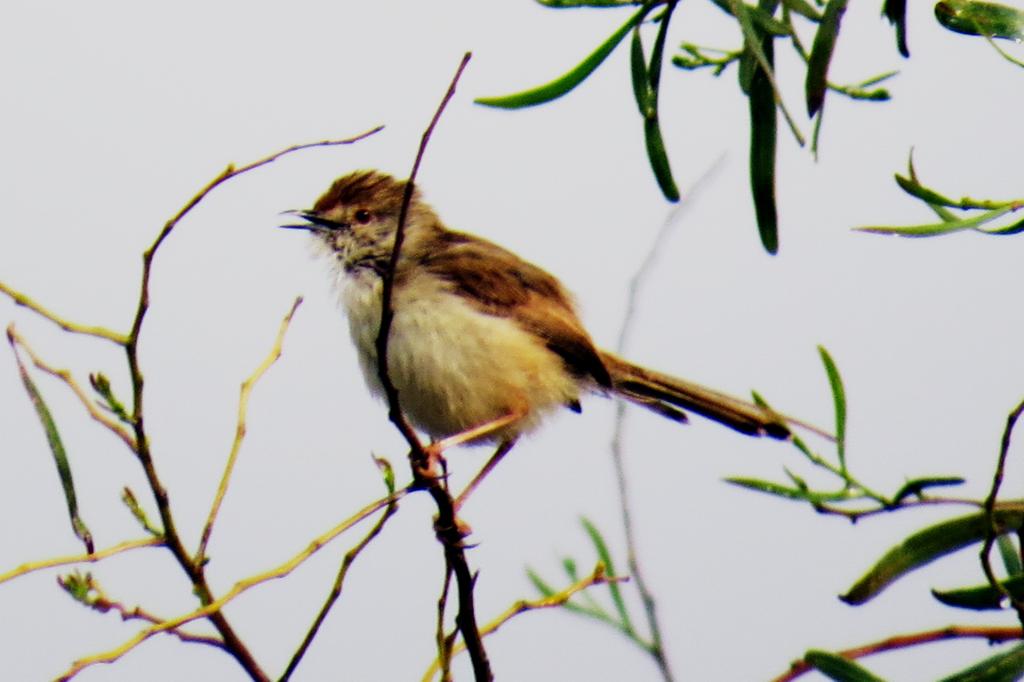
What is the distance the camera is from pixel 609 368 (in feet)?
17.0

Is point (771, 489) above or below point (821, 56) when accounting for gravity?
below

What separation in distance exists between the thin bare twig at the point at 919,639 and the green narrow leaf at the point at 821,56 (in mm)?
947

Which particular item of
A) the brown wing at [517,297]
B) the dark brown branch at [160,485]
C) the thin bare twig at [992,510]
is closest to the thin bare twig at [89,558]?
the dark brown branch at [160,485]

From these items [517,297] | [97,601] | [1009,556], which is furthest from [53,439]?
[517,297]

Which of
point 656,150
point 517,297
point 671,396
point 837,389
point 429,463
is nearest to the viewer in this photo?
point 837,389

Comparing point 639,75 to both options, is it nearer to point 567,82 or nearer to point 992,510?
point 567,82

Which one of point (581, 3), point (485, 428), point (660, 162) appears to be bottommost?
point (485, 428)

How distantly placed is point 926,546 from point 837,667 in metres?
0.36

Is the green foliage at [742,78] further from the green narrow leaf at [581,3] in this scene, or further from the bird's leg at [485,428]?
the bird's leg at [485,428]

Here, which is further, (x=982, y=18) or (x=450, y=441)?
(x=450, y=441)

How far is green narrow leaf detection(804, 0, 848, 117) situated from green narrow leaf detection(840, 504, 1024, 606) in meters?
0.76

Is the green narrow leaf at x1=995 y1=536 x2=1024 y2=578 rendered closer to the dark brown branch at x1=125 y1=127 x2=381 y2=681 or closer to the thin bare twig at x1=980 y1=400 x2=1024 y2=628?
the thin bare twig at x1=980 y1=400 x2=1024 y2=628

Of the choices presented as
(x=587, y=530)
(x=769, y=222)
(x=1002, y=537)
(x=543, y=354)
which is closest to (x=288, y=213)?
(x=543, y=354)

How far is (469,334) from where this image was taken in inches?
184
